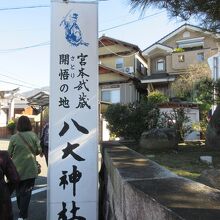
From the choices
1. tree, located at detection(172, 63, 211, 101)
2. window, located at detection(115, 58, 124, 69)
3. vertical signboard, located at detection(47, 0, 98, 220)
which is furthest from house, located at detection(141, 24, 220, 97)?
vertical signboard, located at detection(47, 0, 98, 220)

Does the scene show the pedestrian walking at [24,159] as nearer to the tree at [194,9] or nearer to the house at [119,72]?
the tree at [194,9]

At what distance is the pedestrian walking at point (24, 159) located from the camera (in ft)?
20.1

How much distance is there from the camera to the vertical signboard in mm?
5098

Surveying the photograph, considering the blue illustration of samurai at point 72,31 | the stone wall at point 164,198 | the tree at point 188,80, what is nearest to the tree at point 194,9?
the blue illustration of samurai at point 72,31

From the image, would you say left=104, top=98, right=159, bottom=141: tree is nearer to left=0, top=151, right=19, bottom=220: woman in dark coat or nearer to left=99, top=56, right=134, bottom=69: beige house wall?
left=0, top=151, right=19, bottom=220: woman in dark coat

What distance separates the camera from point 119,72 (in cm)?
3253

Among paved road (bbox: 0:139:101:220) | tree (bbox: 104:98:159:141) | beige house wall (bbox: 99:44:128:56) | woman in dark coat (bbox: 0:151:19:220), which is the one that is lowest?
paved road (bbox: 0:139:101:220)

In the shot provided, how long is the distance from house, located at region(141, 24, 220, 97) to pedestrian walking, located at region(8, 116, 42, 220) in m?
24.3

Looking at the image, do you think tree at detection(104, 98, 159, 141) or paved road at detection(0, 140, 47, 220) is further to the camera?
tree at detection(104, 98, 159, 141)

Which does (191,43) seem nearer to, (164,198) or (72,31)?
(72,31)

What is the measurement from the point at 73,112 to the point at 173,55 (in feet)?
89.5

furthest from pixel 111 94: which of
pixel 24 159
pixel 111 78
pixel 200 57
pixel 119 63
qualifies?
pixel 24 159

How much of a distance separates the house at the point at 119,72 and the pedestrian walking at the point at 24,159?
2536cm

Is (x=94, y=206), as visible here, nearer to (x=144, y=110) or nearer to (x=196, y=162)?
(x=196, y=162)
